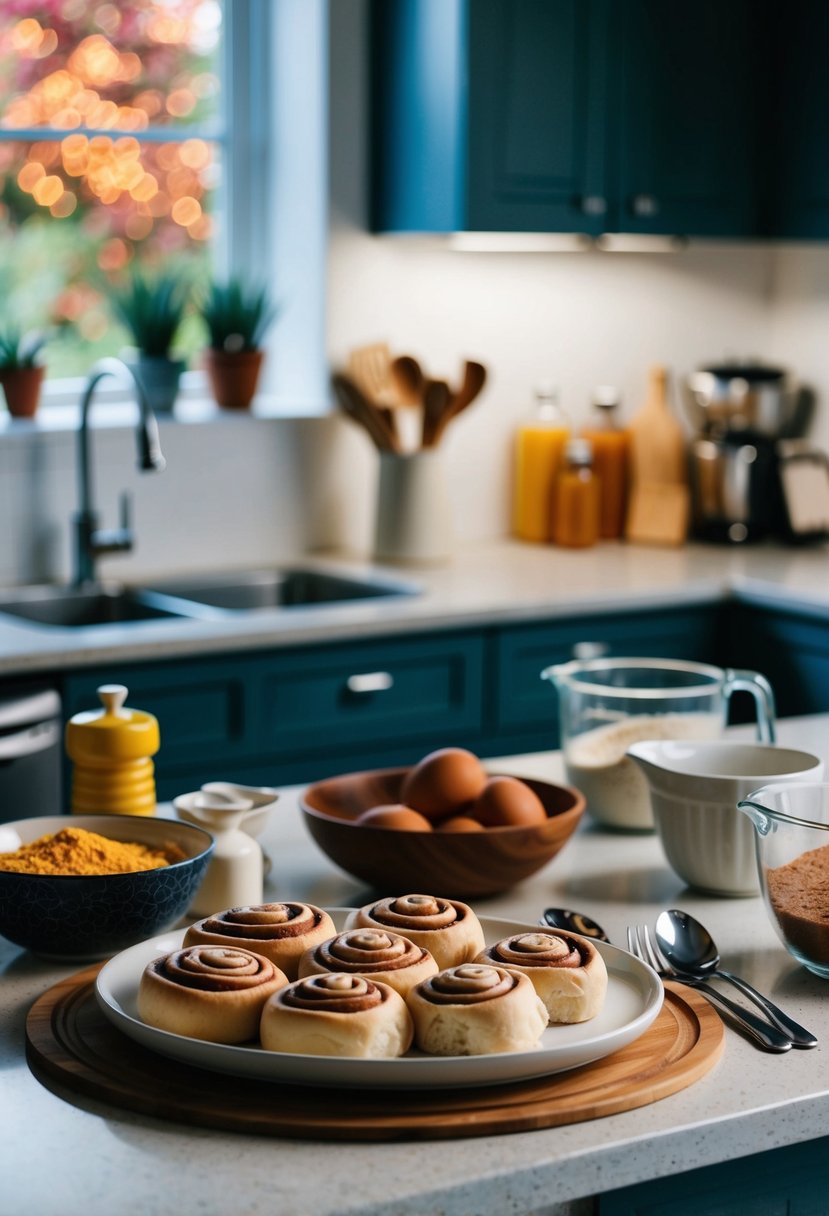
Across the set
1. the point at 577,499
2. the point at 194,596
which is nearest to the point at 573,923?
the point at 194,596

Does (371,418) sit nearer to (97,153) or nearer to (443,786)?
(97,153)

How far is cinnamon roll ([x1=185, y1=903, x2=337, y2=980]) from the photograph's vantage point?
4.09 feet

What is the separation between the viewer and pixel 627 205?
382 centimetres

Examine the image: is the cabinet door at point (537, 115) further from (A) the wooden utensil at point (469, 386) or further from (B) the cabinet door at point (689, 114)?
(A) the wooden utensil at point (469, 386)

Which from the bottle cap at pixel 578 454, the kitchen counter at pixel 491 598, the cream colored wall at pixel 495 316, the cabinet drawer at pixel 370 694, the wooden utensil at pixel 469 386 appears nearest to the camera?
the kitchen counter at pixel 491 598

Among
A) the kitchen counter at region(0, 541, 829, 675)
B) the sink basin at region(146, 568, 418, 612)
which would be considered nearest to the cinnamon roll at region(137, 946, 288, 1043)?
the kitchen counter at region(0, 541, 829, 675)

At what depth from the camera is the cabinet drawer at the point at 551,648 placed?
3.32 m

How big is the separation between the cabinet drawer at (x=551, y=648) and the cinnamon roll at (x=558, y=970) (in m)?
2.04

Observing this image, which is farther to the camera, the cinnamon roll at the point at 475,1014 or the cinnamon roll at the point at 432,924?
the cinnamon roll at the point at 432,924

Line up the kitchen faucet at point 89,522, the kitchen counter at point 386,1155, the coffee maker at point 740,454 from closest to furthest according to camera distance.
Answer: the kitchen counter at point 386,1155
the kitchen faucet at point 89,522
the coffee maker at point 740,454

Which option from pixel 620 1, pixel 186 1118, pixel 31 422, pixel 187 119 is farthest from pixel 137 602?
pixel 186 1118

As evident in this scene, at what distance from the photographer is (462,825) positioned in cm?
157

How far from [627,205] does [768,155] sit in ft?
1.65

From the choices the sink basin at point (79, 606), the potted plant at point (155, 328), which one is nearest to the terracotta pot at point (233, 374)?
the potted plant at point (155, 328)
